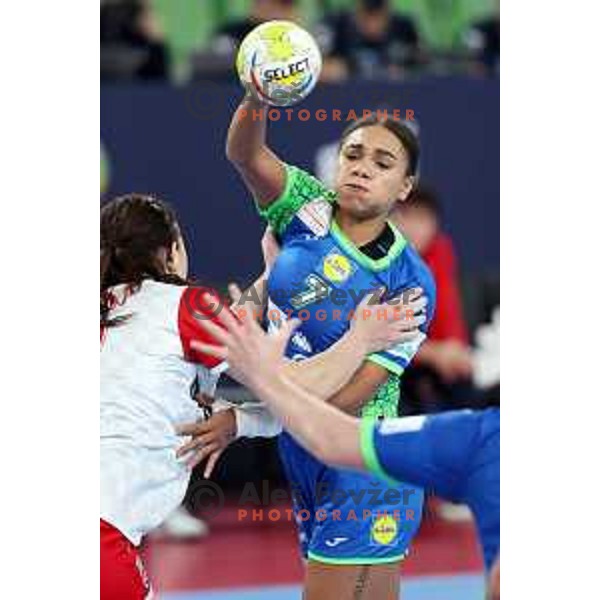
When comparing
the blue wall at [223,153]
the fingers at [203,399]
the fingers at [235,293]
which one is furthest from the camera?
the blue wall at [223,153]

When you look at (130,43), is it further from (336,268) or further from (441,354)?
(336,268)

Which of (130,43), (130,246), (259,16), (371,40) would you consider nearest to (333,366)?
(130,246)

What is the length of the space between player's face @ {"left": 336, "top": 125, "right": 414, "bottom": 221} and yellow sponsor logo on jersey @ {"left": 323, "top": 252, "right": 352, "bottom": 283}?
0.14 meters

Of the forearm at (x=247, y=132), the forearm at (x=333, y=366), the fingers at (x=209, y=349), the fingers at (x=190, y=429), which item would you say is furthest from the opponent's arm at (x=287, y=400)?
the forearm at (x=247, y=132)

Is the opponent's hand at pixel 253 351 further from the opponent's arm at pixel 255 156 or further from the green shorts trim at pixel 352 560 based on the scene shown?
the green shorts trim at pixel 352 560

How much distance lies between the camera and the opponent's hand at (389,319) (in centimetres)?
525

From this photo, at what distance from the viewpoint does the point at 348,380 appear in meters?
5.22

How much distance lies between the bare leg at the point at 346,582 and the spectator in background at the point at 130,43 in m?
3.78

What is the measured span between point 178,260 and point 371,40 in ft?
16.2

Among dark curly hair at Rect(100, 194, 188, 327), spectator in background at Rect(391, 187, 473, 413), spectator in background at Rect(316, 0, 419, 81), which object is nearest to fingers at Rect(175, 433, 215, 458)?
dark curly hair at Rect(100, 194, 188, 327)

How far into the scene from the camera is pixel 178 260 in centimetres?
530
